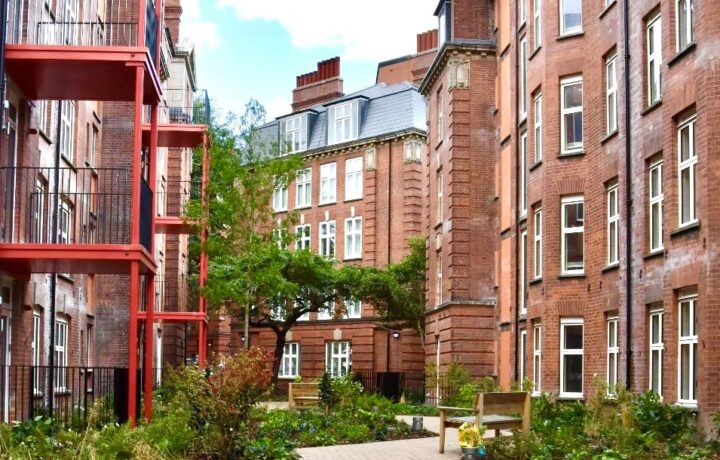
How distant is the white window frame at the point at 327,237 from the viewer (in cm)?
5980

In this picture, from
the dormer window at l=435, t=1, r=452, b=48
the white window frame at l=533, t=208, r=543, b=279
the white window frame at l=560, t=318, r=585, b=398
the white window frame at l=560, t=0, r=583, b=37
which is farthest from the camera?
the dormer window at l=435, t=1, r=452, b=48

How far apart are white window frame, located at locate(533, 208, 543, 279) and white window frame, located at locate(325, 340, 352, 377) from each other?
2718 cm

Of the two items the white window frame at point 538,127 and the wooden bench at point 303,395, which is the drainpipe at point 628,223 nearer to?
the white window frame at point 538,127

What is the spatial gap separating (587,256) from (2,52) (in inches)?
573

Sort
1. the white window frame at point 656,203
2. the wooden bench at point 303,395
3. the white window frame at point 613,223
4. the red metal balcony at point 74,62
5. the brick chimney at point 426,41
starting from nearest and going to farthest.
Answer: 1. the red metal balcony at point 74,62
2. the white window frame at point 656,203
3. the white window frame at point 613,223
4. the wooden bench at point 303,395
5. the brick chimney at point 426,41

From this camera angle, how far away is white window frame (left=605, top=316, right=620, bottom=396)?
24847mm

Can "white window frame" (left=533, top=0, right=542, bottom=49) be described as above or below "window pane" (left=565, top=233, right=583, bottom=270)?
above

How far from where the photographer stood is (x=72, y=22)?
901 inches

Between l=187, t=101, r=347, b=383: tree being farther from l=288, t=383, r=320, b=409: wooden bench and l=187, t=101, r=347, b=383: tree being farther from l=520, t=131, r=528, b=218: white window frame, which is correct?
l=520, t=131, r=528, b=218: white window frame

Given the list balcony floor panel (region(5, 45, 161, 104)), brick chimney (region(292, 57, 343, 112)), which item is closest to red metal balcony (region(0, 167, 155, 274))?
balcony floor panel (region(5, 45, 161, 104))

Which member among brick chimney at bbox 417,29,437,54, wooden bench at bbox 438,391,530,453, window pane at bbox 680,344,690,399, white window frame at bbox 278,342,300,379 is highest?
brick chimney at bbox 417,29,437,54

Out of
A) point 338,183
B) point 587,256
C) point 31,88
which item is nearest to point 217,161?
point 587,256

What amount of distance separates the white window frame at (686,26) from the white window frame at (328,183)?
39.2m

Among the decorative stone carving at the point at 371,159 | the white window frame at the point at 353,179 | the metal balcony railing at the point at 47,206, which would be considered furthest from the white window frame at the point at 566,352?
the white window frame at the point at 353,179
